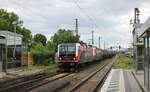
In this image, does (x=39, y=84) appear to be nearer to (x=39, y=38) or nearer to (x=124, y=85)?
(x=124, y=85)

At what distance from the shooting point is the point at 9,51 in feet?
78.2

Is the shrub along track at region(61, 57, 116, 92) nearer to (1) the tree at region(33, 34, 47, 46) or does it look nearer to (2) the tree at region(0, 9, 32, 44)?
(2) the tree at region(0, 9, 32, 44)

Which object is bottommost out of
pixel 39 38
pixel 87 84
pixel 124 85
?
pixel 87 84

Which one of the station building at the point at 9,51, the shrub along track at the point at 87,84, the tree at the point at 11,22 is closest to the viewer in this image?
the shrub along track at the point at 87,84

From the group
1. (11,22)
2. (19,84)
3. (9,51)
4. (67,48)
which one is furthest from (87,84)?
(11,22)

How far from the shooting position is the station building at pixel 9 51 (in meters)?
22.2

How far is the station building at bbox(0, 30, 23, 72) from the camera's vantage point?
876 inches

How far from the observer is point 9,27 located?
7125 cm

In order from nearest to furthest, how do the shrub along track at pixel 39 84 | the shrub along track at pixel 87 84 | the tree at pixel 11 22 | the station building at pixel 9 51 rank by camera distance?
the shrub along track at pixel 87 84, the shrub along track at pixel 39 84, the station building at pixel 9 51, the tree at pixel 11 22

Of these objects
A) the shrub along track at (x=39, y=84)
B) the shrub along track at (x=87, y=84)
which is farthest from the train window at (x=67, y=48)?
the shrub along track at (x=39, y=84)

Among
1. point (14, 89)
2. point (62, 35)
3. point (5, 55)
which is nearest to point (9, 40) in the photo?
point (5, 55)

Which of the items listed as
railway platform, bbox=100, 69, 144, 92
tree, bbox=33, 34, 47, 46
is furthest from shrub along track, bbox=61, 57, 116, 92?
tree, bbox=33, 34, 47, 46

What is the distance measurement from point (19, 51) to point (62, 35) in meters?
33.7

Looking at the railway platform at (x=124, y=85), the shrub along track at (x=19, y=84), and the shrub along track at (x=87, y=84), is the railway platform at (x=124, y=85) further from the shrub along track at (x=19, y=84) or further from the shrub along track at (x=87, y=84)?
the shrub along track at (x=19, y=84)
